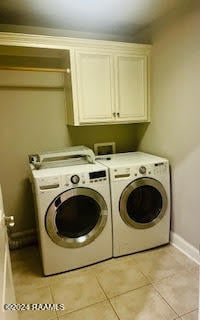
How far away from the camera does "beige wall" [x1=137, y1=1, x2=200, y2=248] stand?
2.01 m

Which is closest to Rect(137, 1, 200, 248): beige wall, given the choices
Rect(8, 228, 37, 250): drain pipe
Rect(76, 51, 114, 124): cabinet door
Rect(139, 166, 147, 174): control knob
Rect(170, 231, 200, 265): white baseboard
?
Rect(170, 231, 200, 265): white baseboard

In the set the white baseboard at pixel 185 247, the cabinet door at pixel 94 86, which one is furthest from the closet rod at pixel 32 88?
the white baseboard at pixel 185 247

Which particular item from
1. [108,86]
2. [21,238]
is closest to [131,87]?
[108,86]

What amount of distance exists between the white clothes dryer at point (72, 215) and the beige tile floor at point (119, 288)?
0.47 feet

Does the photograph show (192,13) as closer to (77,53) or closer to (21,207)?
(77,53)

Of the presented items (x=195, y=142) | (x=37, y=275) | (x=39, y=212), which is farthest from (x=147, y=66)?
(x=37, y=275)

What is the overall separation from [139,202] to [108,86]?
1223 millimetres

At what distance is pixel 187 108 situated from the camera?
2.12m

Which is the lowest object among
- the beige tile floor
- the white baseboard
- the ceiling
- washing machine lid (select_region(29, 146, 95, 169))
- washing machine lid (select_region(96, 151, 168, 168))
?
the beige tile floor

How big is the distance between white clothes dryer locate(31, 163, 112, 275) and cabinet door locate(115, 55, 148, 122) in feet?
2.36

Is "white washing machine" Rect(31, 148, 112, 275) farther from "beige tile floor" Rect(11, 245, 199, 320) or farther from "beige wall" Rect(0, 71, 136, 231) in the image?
"beige wall" Rect(0, 71, 136, 231)

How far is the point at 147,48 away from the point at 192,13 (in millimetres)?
618

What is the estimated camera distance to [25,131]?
251cm

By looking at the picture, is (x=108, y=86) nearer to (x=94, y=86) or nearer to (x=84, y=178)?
(x=94, y=86)
